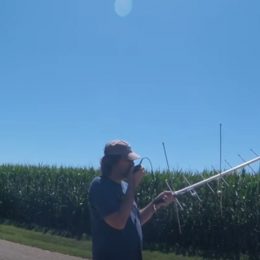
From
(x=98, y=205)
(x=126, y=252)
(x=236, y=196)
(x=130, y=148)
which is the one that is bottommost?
(x=126, y=252)

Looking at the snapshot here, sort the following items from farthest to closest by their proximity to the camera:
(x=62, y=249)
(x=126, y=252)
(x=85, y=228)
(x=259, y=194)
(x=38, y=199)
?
1. (x=38, y=199)
2. (x=85, y=228)
3. (x=259, y=194)
4. (x=62, y=249)
5. (x=126, y=252)

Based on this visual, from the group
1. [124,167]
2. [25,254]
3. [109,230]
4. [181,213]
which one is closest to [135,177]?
[124,167]

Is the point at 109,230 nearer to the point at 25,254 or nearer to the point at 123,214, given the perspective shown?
the point at 123,214

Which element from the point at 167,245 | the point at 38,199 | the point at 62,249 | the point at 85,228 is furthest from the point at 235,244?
the point at 38,199

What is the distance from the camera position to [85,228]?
2377cm

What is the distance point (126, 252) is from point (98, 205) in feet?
1.14

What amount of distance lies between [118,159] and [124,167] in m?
0.07

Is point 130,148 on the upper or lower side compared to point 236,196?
lower

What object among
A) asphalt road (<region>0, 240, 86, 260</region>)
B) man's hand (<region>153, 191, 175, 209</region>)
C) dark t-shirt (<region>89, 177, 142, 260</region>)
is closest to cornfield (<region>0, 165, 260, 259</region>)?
asphalt road (<region>0, 240, 86, 260</region>)

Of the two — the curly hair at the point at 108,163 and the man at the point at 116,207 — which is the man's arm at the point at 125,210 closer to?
the man at the point at 116,207

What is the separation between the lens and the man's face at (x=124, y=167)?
3.75 m

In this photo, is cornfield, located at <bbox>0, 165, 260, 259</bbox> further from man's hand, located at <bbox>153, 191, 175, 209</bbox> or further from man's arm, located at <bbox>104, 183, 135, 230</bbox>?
man's arm, located at <bbox>104, 183, 135, 230</bbox>

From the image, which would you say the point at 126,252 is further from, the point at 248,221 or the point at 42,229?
the point at 42,229

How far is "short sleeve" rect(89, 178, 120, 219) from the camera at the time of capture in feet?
11.9
